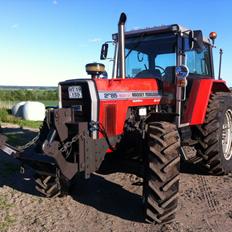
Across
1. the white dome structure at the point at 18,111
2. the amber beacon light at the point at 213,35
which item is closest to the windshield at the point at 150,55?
the amber beacon light at the point at 213,35

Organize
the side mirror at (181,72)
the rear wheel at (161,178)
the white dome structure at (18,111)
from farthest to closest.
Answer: the white dome structure at (18,111) < the side mirror at (181,72) < the rear wheel at (161,178)

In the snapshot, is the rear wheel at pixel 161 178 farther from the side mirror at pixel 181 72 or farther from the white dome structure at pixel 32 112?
the white dome structure at pixel 32 112

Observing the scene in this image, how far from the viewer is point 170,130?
177 inches

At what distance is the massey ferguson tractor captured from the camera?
4.33m

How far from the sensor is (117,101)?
16.1 ft

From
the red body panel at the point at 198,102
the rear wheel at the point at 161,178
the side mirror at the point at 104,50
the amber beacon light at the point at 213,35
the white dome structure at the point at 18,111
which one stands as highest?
the amber beacon light at the point at 213,35

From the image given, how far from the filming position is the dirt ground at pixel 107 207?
170 inches

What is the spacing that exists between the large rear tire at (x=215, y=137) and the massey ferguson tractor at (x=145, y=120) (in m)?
0.02

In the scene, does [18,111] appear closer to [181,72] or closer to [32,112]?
[32,112]

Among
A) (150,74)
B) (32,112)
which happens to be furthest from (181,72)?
(32,112)

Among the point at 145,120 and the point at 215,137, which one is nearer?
the point at 145,120

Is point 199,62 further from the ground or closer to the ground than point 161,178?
further from the ground

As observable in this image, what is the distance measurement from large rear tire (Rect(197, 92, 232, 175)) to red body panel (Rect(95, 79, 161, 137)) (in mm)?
1326

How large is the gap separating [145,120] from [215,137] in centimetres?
141
